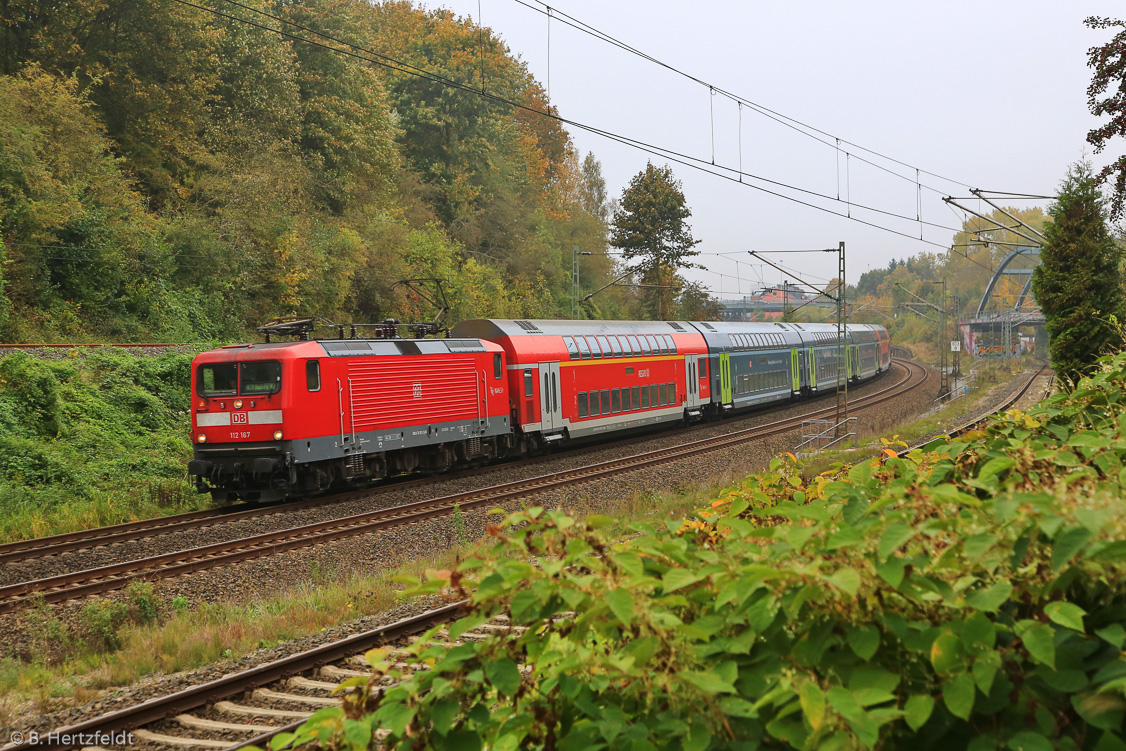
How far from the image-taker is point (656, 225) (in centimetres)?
6512

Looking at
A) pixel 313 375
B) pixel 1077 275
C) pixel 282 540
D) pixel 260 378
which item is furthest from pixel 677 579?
pixel 1077 275

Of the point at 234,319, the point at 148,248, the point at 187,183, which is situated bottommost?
the point at 234,319

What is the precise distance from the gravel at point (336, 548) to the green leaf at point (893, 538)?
24.0 feet

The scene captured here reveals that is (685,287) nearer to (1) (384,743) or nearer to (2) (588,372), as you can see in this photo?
(2) (588,372)

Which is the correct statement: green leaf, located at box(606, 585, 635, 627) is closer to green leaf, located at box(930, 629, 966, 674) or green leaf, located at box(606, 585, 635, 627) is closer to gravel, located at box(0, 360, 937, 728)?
green leaf, located at box(930, 629, 966, 674)

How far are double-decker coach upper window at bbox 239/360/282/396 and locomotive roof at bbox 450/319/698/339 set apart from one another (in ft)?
24.8

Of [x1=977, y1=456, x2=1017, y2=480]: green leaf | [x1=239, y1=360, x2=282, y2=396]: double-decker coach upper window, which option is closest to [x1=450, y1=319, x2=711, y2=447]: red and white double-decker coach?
[x1=239, y1=360, x2=282, y2=396]: double-decker coach upper window

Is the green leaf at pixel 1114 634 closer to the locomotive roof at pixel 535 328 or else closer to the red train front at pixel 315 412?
the red train front at pixel 315 412

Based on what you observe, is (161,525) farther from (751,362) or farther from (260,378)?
(751,362)

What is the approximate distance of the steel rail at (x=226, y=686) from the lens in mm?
6664

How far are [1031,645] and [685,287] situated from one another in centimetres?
6532

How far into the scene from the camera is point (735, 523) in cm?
359

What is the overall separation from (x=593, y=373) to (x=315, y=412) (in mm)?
10702

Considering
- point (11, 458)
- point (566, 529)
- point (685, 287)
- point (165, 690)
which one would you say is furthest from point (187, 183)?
point (685, 287)
